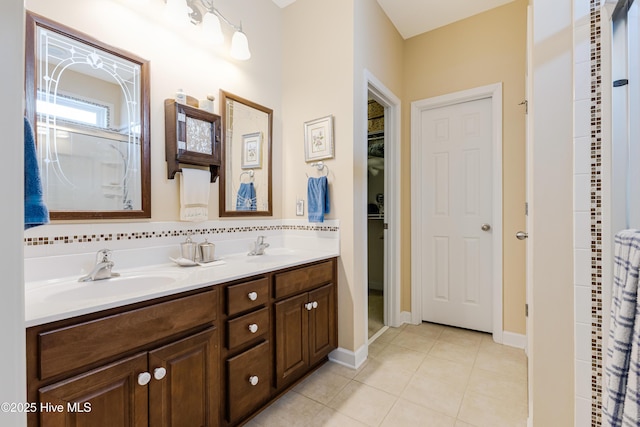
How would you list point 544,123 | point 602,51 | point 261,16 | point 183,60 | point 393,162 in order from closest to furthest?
point 602,51
point 544,123
point 183,60
point 261,16
point 393,162

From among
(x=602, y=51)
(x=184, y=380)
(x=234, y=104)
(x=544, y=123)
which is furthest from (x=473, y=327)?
(x=234, y=104)

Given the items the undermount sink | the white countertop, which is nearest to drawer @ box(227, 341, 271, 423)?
the white countertop

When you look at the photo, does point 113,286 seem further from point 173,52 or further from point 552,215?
point 552,215

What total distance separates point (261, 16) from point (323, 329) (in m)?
2.47

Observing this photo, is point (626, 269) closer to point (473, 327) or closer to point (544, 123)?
point (544, 123)

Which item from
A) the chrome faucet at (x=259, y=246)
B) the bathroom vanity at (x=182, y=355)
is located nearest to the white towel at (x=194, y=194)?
the chrome faucet at (x=259, y=246)

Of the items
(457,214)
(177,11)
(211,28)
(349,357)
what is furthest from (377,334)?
(177,11)

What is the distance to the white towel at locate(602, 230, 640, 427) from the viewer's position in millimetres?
625

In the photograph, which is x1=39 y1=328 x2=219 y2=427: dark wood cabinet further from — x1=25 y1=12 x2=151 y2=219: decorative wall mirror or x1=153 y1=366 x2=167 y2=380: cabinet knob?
x1=25 y1=12 x2=151 y2=219: decorative wall mirror

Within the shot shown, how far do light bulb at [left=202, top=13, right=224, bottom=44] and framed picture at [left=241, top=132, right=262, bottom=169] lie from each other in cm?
64

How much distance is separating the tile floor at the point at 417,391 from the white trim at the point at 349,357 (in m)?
0.04

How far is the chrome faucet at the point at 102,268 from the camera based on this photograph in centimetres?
123

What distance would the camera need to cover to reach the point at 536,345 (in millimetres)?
1151

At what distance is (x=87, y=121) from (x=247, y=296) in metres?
1.16
